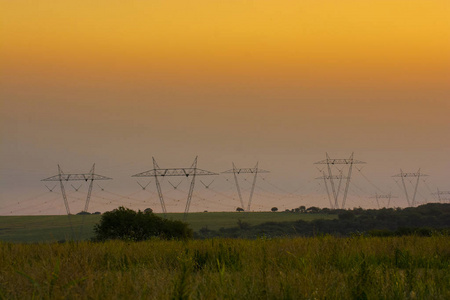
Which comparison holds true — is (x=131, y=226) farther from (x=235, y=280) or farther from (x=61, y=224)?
(x=61, y=224)

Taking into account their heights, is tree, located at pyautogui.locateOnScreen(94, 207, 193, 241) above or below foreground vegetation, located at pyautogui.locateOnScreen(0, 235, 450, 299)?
above

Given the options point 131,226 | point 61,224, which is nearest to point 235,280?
point 131,226

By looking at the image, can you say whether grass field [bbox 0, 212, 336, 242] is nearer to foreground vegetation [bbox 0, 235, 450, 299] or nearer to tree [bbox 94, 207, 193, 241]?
tree [bbox 94, 207, 193, 241]

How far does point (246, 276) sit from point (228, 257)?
5092mm

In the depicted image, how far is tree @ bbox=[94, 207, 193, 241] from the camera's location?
4966 centimetres

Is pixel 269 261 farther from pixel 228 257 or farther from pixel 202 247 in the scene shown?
pixel 202 247

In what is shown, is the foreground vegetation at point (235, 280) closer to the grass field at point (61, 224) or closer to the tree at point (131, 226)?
the tree at point (131, 226)

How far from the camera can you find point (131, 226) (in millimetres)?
50281

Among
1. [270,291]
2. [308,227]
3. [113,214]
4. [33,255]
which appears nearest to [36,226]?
[308,227]

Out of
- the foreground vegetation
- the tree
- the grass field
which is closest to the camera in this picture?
the foreground vegetation

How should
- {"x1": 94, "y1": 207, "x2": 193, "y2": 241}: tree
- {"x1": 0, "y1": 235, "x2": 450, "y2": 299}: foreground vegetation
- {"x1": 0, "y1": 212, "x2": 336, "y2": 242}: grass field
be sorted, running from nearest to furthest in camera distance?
{"x1": 0, "y1": 235, "x2": 450, "y2": 299}: foreground vegetation
{"x1": 94, "y1": 207, "x2": 193, "y2": 241}: tree
{"x1": 0, "y1": 212, "x2": 336, "y2": 242}: grass field

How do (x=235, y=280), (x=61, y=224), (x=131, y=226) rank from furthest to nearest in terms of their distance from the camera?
(x=61, y=224)
(x=131, y=226)
(x=235, y=280)

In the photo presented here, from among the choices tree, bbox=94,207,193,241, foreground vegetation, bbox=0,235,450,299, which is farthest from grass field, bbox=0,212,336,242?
foreground vegetation, bbox=0,235,450,299

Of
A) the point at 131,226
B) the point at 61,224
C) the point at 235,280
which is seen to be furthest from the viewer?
the point at 61,224
